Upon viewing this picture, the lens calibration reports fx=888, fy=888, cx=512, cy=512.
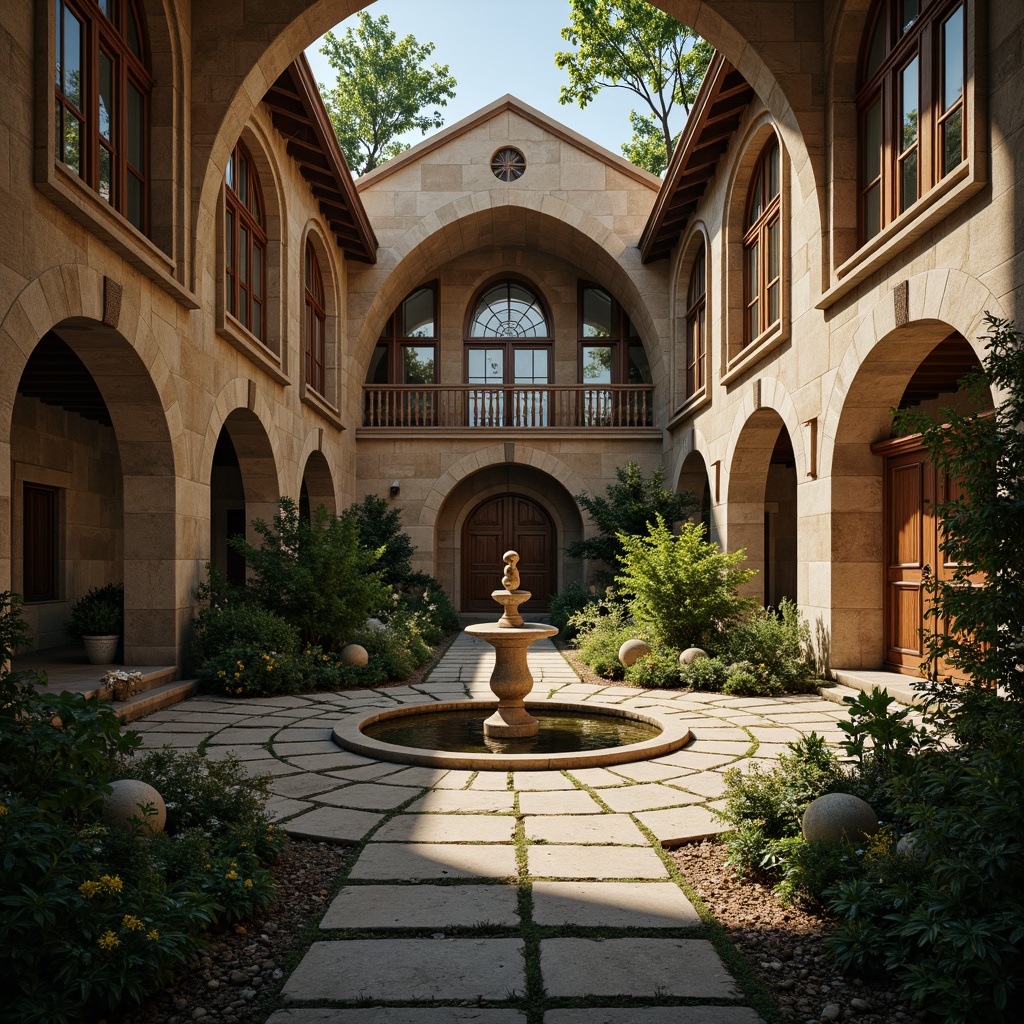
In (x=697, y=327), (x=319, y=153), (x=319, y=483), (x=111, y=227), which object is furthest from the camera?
(x=319, y=483)

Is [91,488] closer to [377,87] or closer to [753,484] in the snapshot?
[753,484]

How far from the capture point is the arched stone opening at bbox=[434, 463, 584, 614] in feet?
62.8

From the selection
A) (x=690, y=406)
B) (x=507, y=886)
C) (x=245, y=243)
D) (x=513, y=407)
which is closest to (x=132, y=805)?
(x=507, y=886)

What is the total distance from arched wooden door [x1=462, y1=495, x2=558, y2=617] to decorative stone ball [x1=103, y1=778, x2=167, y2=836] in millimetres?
15585

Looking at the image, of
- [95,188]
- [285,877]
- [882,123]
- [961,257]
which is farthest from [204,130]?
[285,877]

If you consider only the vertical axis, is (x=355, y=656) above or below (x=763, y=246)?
below

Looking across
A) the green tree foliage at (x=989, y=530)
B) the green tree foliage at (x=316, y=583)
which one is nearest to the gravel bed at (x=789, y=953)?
the green tree foliage at (x=989, y=530)

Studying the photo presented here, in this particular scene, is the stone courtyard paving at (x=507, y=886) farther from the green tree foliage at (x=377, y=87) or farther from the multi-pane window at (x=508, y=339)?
the green tree foliage at (x=377, y=87)

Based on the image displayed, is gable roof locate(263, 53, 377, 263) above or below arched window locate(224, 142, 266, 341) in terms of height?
above

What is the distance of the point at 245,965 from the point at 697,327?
46.1 ft

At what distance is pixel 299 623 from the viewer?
1000 centimetres

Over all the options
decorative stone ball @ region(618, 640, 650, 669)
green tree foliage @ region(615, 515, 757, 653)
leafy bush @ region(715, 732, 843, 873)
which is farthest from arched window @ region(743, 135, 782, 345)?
leafy bush @ region(715, 732, 843, 873)

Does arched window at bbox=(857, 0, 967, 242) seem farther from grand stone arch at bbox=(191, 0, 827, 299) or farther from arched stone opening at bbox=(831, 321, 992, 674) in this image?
arched stone opening at bbox=(831, 321, 992, 674)

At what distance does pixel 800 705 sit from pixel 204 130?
8.33 meters
